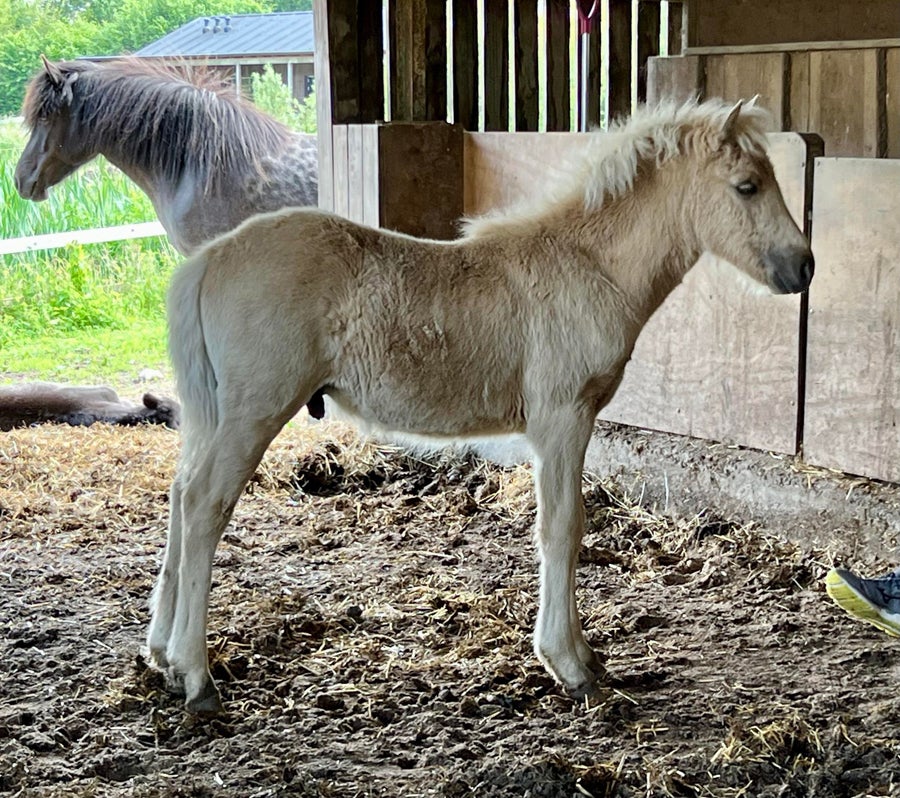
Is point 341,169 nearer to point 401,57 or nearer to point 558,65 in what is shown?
point 401,57

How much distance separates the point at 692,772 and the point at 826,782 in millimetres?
350

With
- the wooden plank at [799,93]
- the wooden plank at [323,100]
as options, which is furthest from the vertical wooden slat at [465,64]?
the wooden plank at [799,93]

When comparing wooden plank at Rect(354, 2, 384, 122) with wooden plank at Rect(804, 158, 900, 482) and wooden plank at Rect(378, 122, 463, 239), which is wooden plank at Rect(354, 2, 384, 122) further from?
wooden plank at Rect(804, 158, 900, 482)

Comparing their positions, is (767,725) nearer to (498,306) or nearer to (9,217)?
(498,306)

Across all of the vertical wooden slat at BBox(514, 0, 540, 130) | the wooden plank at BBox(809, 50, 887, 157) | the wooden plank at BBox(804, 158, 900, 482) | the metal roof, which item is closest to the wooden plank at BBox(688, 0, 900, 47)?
the wooden plank at BBox(809, 50, 887, 157)

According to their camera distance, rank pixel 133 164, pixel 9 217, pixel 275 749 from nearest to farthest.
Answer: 1. pixel 275 749
2. pixel 133 164
3. pixel 9 217

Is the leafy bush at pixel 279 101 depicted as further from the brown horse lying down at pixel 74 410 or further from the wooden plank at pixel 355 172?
the wooden plank at pixel 355 172

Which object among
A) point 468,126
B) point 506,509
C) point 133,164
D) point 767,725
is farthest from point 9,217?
point 767,725

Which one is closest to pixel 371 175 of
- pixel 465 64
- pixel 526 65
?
pixel 465 64

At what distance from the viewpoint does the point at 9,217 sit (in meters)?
10.3

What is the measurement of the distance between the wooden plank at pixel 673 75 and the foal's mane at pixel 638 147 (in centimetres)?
293

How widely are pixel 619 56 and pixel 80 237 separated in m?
5.30

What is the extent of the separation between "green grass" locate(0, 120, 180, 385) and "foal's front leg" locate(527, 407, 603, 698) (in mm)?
6307

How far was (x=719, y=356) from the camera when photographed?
207 inches
